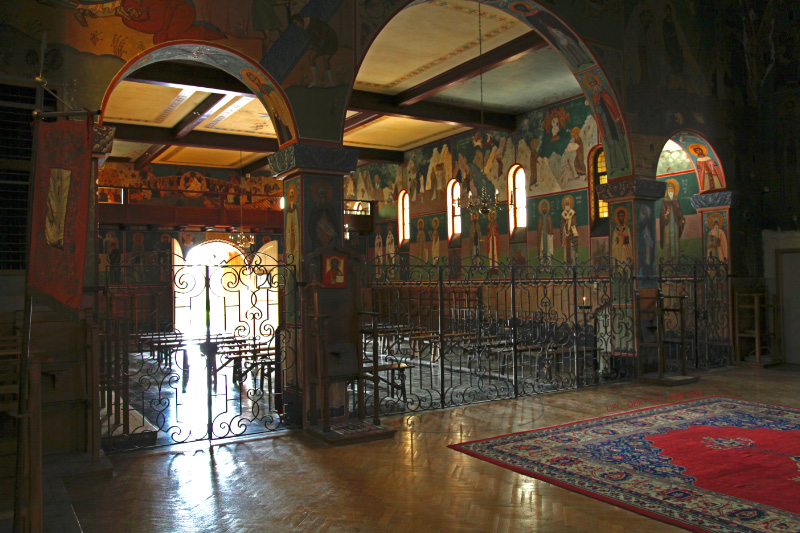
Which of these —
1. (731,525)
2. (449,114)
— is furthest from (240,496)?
(449,114)

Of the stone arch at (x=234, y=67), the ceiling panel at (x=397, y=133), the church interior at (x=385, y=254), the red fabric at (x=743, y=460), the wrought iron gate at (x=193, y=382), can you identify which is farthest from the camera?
the ceiling panel at (x=397, y=133)

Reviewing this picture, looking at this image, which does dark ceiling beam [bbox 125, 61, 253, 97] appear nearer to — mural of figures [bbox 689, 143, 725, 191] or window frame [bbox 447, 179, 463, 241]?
window frame [bbox 447, 179, 463, 241]

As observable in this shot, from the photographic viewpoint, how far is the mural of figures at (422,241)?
64.1ft

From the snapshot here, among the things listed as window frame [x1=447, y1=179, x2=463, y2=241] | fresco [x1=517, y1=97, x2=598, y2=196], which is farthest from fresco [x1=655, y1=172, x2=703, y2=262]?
window frame [x1=447, y1=179, x2=463, y2=241]

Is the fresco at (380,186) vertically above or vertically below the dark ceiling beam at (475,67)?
below

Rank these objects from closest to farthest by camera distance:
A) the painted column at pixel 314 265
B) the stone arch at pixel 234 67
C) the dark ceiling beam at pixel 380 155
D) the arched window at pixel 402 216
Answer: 1. the stone arch at pixel 234 67
2. the painted column at pixel 314 265
3. the dark ceiling beam at pixel 380 155
4. the arched window at pixel 402 216

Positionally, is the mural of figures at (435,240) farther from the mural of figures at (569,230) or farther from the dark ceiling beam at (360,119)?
the mural of figures at (569,230)

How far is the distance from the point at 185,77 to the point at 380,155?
9133 mm

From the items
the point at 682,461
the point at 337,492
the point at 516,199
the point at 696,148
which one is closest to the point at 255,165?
the point at 516,199

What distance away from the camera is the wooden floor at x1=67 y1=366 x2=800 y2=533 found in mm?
4398

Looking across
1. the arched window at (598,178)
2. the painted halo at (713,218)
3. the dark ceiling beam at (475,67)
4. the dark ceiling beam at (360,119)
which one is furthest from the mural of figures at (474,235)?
the painted halo at (713,218)

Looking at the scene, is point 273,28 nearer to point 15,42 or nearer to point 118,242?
point 15,42

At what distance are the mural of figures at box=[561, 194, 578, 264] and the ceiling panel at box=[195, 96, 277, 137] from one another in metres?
7.22

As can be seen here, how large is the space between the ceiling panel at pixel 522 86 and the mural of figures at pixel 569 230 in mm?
2485
